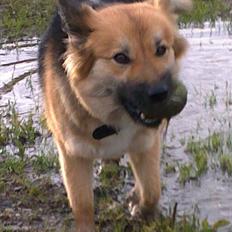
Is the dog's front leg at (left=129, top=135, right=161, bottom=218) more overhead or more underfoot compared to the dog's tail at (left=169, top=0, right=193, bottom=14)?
more underfoot

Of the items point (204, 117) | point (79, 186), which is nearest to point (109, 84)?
point (79, 186)

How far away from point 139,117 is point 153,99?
28 cm

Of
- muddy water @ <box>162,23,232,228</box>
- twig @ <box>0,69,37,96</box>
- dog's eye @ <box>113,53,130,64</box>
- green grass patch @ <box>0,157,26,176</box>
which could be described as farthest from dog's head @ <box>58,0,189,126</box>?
twig @ <box>0,69,37,96</box>

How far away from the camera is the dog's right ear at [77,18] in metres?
4.16

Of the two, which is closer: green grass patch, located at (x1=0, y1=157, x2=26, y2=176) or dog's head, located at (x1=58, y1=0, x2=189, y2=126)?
dog's head, located at (x1=58, y1=0, x2=189, y2=126)

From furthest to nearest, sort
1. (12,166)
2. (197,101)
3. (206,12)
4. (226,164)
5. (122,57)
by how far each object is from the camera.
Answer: (206,12) → (197,101) → (12,166) → (226,164) → (122,57)

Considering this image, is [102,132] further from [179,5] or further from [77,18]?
[179,5]

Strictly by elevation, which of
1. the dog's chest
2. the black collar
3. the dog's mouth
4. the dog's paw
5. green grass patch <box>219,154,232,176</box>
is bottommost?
the dog's paw

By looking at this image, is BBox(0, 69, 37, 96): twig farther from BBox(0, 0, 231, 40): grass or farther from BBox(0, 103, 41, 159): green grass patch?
BBox(0, 0, 231, 40): grass

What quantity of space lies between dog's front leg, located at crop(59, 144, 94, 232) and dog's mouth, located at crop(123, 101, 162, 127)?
1.51 ft

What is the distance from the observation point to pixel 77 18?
4191 mm

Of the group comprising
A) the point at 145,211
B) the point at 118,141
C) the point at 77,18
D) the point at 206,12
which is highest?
the point at 206,12

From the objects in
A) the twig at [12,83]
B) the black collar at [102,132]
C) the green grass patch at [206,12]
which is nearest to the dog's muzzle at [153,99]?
the black collar at [102,132]

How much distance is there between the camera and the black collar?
4258 mm
